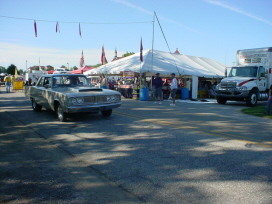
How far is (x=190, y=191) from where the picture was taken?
354cm

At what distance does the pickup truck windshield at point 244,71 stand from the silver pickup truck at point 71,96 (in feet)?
32.6

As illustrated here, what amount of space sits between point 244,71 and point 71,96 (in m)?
11.9

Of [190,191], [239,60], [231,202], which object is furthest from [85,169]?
[239,60]

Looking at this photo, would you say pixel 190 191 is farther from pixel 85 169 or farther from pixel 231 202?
pixel 85 169

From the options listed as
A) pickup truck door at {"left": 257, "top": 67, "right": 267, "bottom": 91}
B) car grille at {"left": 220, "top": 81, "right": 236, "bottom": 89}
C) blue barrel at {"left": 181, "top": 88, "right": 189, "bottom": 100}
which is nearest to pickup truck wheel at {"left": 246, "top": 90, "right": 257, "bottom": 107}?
pickup truck door at {"left": 257, "top": 67, "right": 267, "bottom": 91}

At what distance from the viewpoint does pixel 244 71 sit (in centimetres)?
1617

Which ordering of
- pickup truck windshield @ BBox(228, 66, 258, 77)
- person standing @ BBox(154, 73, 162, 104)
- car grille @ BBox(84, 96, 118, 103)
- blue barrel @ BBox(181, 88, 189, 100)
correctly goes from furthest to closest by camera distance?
blue barrel @ BBox(181, 88, 189, 100) → pickup truck windshield @ BBox(228, 66, 258, 77) → person standing @ BBox(154, 73, 162, 104) → car grille @ BBox(84, 96, 118, 103)

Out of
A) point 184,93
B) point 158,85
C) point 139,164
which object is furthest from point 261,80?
point 139,164

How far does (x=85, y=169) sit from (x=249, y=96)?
1318 centimetres

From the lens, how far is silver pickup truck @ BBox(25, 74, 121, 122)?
8273 mm

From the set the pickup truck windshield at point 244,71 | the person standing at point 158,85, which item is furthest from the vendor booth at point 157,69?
the pickup truck windshield at point 244,71

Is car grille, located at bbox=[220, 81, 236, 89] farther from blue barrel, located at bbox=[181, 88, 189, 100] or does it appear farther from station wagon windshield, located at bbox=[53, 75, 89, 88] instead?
station wagon windshield, located at bbox=[53, 75, 89, 88]

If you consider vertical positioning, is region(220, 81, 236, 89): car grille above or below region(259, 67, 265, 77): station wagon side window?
below

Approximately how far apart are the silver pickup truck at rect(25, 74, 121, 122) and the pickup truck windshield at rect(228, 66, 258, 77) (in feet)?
32.6
